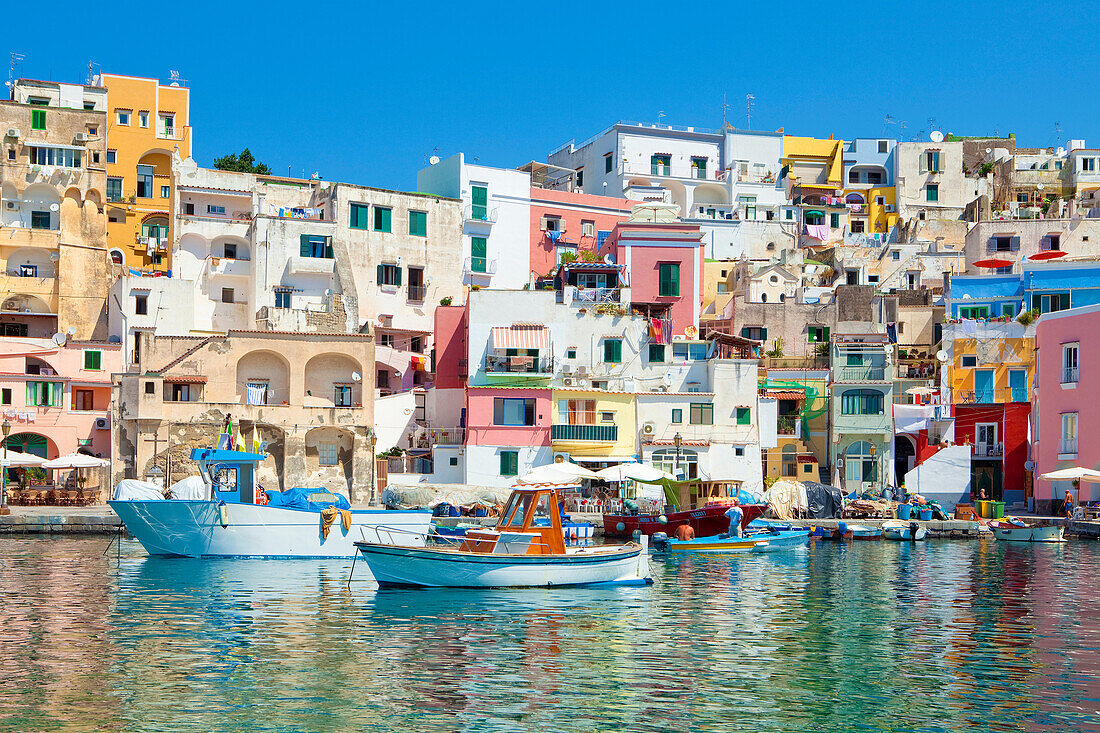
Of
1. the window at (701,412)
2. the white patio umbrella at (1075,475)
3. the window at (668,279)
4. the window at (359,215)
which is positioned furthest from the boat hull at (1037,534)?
the window at (359,215)

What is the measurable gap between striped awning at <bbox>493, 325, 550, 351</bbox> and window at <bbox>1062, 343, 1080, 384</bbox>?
2274cm

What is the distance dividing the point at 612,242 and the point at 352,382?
54.4ft

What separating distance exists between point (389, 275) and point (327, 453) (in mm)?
12818

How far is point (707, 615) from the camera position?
2661cm

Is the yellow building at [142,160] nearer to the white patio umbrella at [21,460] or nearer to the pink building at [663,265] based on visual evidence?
the white patio umbrella at [21,460]

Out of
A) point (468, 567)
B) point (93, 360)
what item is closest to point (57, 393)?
point (93, 360)

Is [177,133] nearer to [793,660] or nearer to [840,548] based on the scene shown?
[840,548]

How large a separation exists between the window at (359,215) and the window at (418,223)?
8.00 feet

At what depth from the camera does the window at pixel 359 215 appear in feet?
206

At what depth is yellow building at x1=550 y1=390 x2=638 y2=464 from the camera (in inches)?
Result: 2117

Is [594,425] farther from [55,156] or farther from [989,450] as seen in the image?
[55,156]

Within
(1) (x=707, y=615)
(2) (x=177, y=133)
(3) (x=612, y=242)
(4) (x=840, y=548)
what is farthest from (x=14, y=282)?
(1) (x=707, y=615)

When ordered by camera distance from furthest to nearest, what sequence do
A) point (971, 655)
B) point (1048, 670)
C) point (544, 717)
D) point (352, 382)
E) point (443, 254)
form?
1. point (443, 254)
2. point (352, 382)
3. point (971, 655)
4. point (1048, 670)
5. point (544, 717)

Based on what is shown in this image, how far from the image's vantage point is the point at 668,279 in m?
62.3
